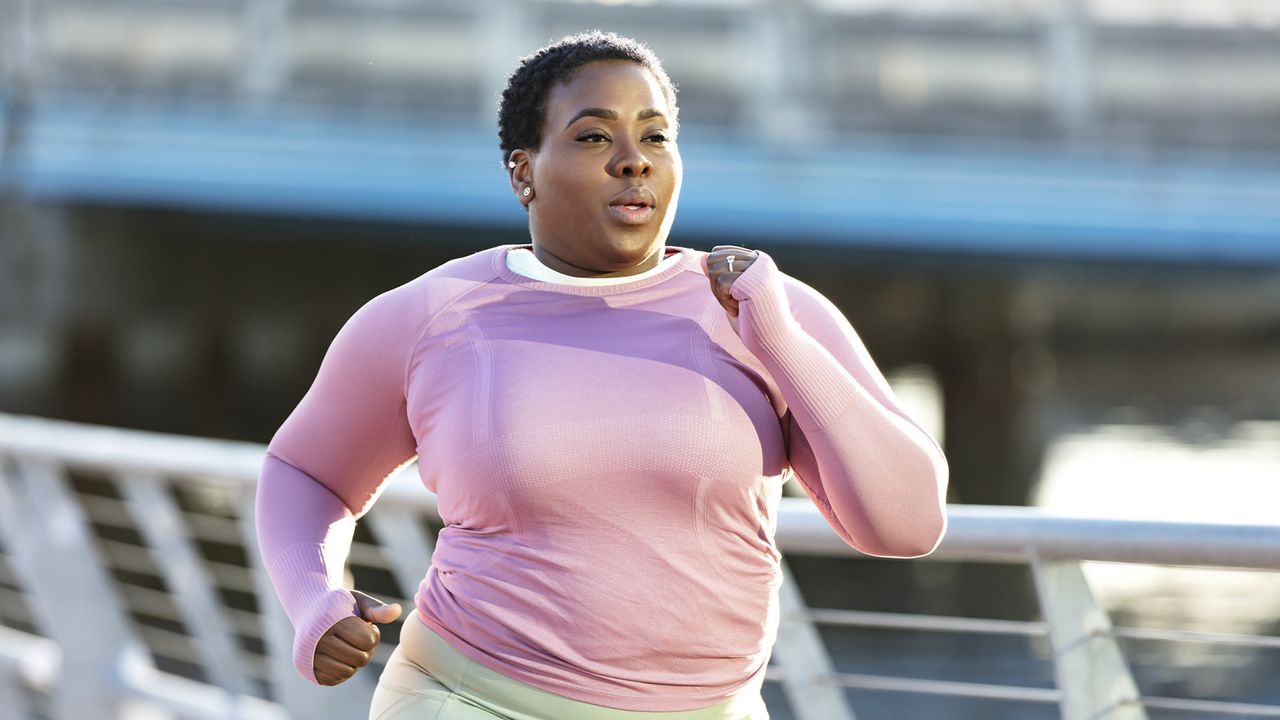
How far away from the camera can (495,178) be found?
44.0 feet

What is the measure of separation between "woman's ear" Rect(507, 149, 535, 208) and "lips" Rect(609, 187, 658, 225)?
161 mm

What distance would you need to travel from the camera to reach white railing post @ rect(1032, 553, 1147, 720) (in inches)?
95.5

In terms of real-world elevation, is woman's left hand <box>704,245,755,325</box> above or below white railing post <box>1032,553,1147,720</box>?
below

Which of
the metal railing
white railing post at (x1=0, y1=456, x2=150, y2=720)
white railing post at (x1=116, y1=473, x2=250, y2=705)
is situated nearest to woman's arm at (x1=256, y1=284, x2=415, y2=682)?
the metal railing

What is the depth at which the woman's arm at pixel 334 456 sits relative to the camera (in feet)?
6.52

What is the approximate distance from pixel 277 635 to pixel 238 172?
1111 centimetres

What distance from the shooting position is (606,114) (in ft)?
6.20

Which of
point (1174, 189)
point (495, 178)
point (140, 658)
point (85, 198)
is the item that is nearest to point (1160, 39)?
point (1174, 189)

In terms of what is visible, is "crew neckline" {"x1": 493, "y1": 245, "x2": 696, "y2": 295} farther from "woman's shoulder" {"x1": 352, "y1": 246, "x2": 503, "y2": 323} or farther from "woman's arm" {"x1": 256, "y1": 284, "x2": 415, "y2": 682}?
"woman's arm" {"x1": 256, "y1": 284, "x2": 415, "y2": 682}

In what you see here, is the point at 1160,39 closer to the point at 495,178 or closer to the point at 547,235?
the point at 495,178

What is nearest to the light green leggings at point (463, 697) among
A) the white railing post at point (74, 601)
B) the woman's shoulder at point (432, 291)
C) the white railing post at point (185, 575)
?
the woman's shoulder at point (432, 291)

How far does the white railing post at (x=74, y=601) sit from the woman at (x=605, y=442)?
260cm

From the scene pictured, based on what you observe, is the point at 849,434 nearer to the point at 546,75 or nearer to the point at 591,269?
the point at 591,269

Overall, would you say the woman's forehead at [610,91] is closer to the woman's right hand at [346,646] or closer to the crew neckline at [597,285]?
the crew neckline at [597,285]
